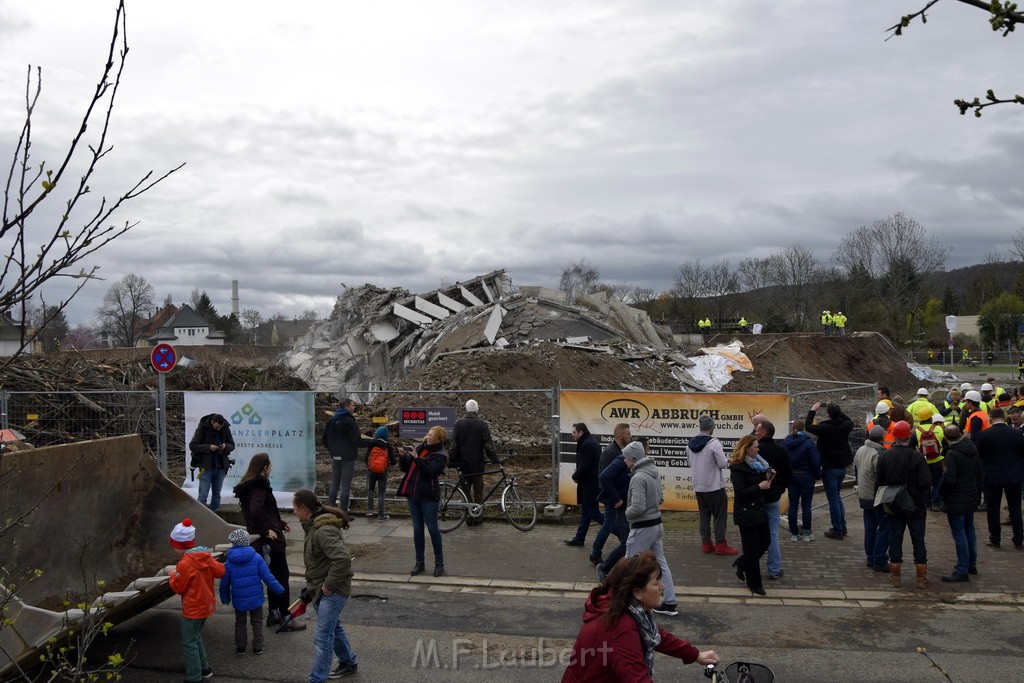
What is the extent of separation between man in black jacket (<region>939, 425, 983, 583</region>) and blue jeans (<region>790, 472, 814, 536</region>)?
6.11ft

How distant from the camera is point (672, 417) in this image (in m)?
12.5

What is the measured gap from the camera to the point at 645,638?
13.4 feet

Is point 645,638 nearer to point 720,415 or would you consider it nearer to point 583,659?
point 583,659

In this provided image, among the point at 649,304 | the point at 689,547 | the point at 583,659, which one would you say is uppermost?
the point at 649,304

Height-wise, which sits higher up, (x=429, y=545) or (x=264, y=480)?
(x=264, y=480)

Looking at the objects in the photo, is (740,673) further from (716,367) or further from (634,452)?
(716,367)

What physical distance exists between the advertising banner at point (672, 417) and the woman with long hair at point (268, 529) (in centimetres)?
538

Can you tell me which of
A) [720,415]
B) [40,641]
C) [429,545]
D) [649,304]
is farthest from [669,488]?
[649,304]

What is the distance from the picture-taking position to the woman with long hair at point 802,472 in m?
11.2

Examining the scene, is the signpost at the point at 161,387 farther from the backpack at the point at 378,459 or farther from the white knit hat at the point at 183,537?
the white knit hat at the point at 183,537

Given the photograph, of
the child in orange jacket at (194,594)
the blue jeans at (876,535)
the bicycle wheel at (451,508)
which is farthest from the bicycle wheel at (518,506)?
the child in orange jacket at (194,594)

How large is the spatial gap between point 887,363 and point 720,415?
1435 inches

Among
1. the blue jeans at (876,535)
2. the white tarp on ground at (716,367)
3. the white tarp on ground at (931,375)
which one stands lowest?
the blue jeans at (876,535)

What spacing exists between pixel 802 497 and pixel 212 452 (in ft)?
28.9
